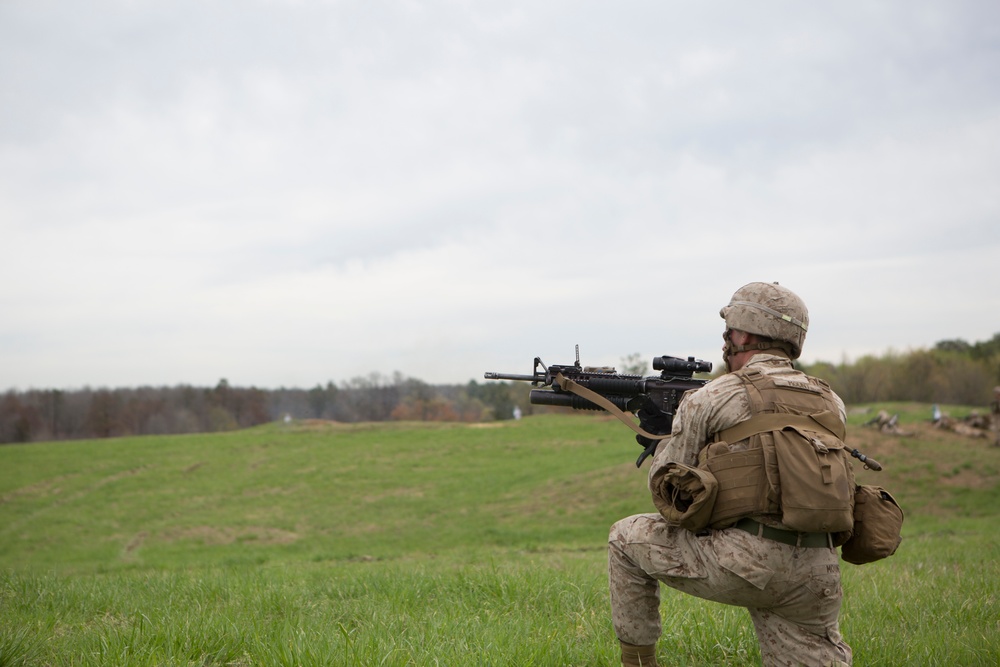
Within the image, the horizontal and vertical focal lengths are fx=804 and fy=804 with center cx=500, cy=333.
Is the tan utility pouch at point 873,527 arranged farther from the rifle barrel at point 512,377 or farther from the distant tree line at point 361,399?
the distant tree line at point 361,399

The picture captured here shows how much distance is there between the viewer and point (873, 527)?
4293 mm

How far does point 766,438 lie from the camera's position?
4.01 m

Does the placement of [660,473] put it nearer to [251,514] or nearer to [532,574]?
[532,574]

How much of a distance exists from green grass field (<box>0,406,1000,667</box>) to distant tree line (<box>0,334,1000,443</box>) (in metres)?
7.25

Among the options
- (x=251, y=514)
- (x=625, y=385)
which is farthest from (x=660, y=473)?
(x=251, y=514)

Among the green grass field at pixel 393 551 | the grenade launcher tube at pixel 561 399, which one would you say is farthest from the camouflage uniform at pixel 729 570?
the grenade launcher tube at pixel 561 399

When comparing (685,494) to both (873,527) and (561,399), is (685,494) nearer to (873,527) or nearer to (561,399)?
(873,527)

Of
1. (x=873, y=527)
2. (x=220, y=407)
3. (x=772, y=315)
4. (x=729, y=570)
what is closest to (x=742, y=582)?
(x=729, y=570)

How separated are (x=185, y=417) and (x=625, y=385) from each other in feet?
237

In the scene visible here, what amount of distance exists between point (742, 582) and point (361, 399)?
184 ft

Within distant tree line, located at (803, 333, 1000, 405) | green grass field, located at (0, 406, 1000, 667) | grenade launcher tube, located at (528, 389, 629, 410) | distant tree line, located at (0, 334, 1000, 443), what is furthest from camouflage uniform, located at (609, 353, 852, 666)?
distant tree line, located at (803, 333, 1000, 405)

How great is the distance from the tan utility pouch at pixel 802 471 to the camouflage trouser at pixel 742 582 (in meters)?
0.19

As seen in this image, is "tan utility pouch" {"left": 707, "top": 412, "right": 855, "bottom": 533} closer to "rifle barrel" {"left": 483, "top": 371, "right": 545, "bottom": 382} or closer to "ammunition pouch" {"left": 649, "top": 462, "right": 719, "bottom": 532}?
"ammunition pouch" {"left": 649, "top": 462, "right": 719, "bottom": 532}

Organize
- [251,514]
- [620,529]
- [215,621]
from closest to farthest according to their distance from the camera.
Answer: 1. [620,529]
2. [215,621]
3. [251,514]
